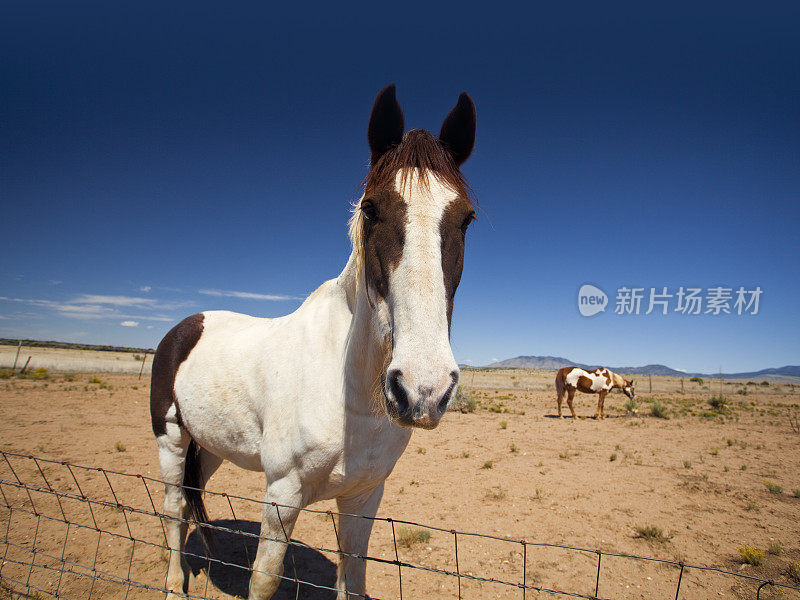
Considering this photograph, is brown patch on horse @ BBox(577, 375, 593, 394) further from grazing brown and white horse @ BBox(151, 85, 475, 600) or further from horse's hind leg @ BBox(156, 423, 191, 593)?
horse's hind leg @ BBox(156, 423, 191, 593)

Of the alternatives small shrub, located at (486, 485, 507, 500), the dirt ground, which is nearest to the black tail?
the dirt ground

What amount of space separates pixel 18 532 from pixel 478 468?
6796 mm

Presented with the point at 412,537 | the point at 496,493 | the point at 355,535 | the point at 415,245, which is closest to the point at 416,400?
the point at 415,245

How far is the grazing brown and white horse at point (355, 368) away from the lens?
1437 millimetres

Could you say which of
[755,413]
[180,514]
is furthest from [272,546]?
[755,413]

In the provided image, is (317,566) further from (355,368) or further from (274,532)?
(355,368)

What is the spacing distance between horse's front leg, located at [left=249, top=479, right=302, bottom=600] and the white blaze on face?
3.97ft

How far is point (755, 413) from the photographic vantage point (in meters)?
18.3

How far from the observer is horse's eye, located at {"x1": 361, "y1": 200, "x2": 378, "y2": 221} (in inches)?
68.3

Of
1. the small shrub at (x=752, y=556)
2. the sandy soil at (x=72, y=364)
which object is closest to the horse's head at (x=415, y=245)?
the small shrub at (x=752, y=556)

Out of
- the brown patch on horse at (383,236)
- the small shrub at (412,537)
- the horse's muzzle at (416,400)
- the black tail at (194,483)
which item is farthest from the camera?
the small shrub at (412,537)

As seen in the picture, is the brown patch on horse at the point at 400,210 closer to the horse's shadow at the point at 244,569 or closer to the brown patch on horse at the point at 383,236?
the brown patch on horse at the point at 383,236

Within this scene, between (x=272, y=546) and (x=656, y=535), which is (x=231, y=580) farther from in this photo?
(x=656, y=535)

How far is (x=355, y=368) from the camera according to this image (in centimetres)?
207
